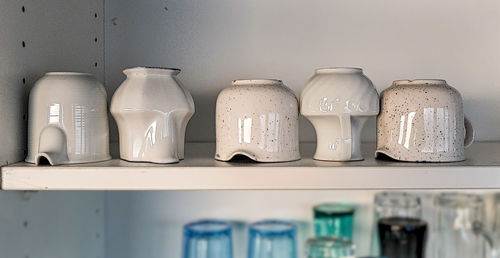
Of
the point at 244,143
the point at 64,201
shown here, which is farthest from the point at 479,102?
the point at 64,201

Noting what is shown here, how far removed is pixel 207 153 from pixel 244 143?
138mm

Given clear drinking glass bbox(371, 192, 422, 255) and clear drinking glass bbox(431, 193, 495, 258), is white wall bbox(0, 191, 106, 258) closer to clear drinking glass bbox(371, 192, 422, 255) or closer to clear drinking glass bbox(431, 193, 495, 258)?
clear drinking glass bbox(371, 192, 422, 255)

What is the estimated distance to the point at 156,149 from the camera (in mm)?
660

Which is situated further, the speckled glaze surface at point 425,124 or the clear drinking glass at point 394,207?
the clear drinking glass at point 394,207

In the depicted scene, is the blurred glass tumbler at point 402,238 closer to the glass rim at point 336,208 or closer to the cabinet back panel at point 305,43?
the glass rim at point 336,208

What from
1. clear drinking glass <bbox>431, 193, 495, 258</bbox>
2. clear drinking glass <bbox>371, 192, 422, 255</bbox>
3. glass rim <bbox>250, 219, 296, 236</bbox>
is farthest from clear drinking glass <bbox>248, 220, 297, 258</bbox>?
clear drinking glass <bbox>431, 193, 495, 258</bbox>

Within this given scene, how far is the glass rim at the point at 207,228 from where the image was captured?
93 centimetres

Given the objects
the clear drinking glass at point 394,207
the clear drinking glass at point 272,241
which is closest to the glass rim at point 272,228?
the clear drinking glass at point 272,241

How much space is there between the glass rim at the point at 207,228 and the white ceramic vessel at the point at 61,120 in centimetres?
31

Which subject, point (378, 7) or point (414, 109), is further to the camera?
point (378, 7)

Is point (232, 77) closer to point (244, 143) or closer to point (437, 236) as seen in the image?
point (244, 143)

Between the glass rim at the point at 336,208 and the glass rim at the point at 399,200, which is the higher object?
the glass rim at the point at 399,200

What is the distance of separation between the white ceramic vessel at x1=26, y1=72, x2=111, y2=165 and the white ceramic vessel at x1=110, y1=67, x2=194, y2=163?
0.13 feet

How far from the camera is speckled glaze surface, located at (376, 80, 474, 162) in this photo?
0.67 meters
